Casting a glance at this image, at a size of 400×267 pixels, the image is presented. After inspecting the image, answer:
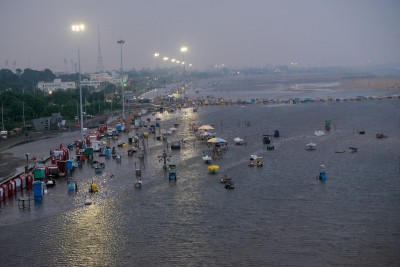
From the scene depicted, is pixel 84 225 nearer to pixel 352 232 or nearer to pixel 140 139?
pixel 352 232

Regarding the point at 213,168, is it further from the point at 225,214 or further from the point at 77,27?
the point at 77,27

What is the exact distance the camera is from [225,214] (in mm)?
12180

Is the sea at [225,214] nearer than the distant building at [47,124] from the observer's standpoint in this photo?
Yes

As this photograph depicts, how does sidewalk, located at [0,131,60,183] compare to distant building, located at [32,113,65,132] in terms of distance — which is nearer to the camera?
sidewalk, located at [0,131,60,183]

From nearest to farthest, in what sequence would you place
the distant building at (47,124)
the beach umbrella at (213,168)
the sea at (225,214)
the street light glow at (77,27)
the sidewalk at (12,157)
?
1. the sea at (225,214)
2. the beach umbrella at (213,168)
3. the sidewalk at (12,157)
4. the street light glow at (77,27)
5. the distant building at (47,124)

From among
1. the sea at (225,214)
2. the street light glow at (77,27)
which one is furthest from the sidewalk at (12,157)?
the street light glow at (77,27)

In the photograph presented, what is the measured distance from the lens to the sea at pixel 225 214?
32.2ft

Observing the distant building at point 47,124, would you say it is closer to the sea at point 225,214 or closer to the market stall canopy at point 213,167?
the sea at point 225,214

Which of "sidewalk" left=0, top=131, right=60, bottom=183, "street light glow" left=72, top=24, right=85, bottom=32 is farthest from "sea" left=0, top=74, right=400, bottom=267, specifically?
"street light glow" left=72, top=24, right=85, bottom=32

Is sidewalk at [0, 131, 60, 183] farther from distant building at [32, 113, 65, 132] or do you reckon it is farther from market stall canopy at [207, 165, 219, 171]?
market stall canopy at [207, 165, 219, 171]

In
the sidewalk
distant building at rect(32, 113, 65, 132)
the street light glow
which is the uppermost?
the street light glow

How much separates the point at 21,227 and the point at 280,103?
1466 inches

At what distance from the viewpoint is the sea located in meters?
9.81

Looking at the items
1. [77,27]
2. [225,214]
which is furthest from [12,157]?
[225,214]
